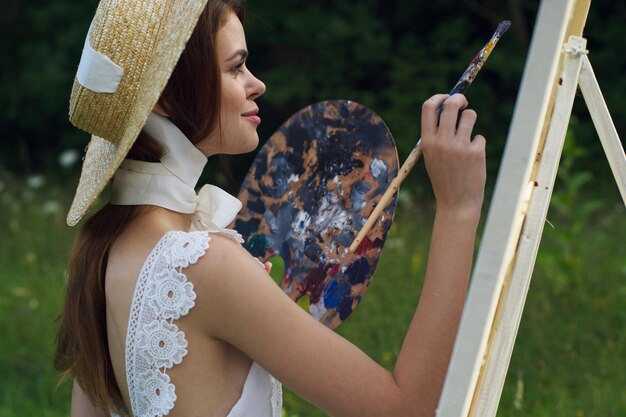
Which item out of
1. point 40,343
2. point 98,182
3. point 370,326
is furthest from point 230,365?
point 40,343

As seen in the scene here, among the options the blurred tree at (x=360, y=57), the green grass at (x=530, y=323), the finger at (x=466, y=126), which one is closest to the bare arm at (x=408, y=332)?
the finger at (x=466, y=126)

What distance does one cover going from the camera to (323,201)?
76.9 inches

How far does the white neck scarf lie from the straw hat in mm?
37

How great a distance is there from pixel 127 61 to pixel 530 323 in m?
2.29

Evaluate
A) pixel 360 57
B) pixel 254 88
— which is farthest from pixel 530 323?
pixel 360 57

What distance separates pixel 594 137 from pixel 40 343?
512 centimetres

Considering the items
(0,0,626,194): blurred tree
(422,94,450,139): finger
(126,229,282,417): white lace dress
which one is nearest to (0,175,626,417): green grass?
(126,229,282,417): white lace dress

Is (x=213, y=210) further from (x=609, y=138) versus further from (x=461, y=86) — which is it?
(x=609, y=138)

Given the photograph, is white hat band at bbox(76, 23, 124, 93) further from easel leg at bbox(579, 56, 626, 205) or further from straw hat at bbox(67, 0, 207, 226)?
easel leg at bbox(579, 56, 626, 205)

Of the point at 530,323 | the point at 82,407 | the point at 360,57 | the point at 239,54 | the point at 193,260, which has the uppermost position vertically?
the point at 239,54

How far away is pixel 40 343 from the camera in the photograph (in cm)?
399

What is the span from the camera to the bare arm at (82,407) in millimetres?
1794

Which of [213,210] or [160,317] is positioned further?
[213,210]

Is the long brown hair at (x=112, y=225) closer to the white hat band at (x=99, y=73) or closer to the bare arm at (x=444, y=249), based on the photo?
A: the white hat band at (x=99, y=73)
